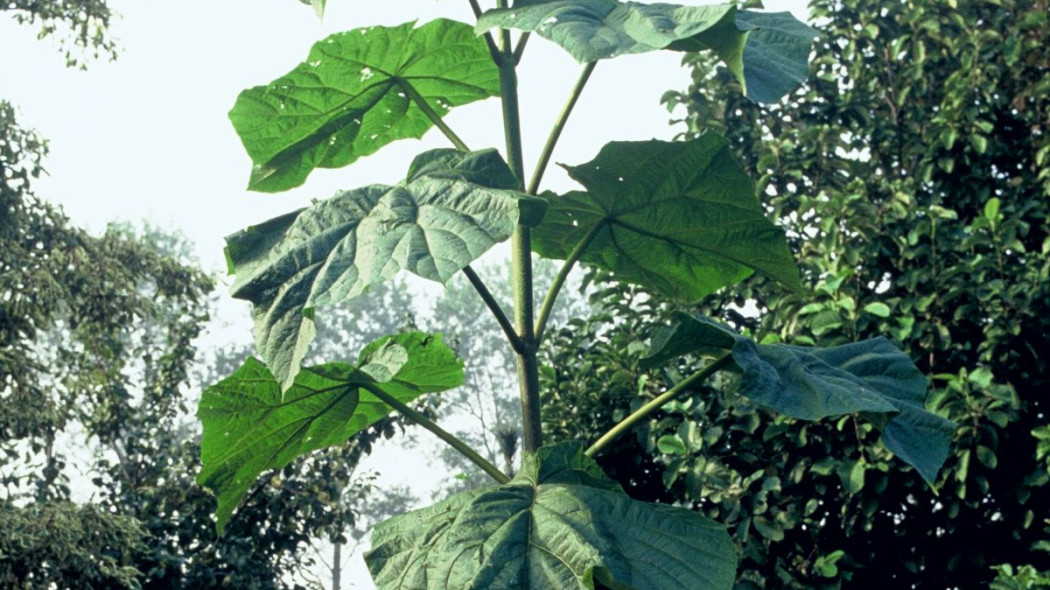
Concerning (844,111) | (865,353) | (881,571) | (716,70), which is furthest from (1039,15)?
(865,353)

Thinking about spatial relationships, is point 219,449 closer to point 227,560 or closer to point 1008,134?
point 1008,134

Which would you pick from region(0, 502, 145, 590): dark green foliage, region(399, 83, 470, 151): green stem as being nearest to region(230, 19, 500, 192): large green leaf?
region(399, 83, 470, 151): green stem

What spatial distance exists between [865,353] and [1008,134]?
12.2 feet

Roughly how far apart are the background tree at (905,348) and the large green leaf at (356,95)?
2.06 metres

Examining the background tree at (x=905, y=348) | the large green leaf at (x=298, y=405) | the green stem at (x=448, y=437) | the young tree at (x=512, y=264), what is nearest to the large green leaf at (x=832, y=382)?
the young tree at (x=512, y=264)

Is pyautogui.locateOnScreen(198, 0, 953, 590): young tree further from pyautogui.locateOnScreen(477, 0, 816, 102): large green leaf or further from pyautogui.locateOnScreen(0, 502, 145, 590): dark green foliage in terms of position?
pyautogui.locateOnScreen(0, 502, 145, 590): dark green foliage

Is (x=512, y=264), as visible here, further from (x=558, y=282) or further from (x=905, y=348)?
(x=905, y=348)

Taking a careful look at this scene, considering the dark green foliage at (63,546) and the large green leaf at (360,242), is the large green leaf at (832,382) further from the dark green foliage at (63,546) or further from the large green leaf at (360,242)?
the dark green foliage at (63,546)

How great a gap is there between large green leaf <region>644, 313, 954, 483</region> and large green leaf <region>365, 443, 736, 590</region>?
0.18 m

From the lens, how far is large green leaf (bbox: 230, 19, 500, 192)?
1604 millimetres

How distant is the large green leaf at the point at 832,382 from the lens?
53.9 inches

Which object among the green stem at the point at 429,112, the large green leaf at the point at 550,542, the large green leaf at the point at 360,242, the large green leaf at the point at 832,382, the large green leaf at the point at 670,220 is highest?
the green stem at the point at 429,112

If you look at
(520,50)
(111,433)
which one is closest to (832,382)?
(520,50)

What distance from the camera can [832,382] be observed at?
145 centimetres
